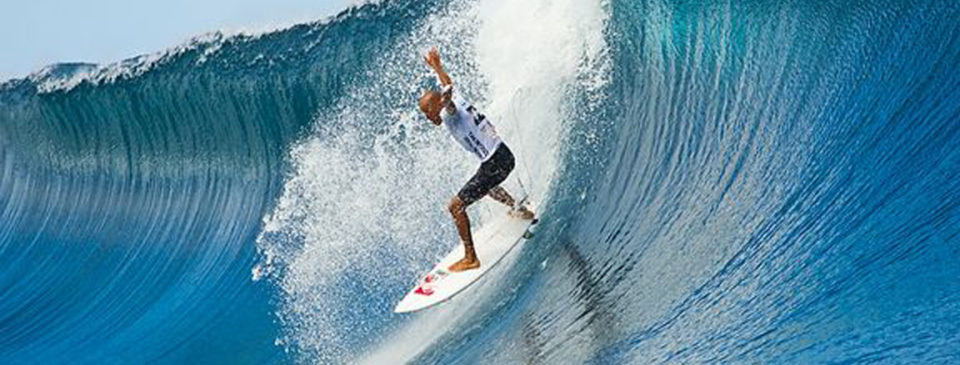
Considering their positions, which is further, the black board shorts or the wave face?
the black board shorts

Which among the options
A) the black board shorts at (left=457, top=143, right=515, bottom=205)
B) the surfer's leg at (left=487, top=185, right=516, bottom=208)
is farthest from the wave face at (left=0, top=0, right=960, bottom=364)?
the black board shorts at (left=457, top=143, right=515, bottom=205)

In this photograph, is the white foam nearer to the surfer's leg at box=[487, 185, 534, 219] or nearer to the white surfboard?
the white surfboard

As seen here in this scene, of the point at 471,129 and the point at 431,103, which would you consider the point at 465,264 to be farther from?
the point at 431,103

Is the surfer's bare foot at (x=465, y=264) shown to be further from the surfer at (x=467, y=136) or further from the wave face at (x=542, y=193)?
the wave face at (x=542, y=193)

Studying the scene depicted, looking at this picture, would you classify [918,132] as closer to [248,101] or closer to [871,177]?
[871,177]

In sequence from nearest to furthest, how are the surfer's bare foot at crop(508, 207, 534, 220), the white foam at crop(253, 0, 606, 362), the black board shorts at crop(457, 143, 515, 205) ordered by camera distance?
1. the black board shorts at crop(457, 143, 515, 205)
2. the surfer's bare foot at crop(508, 207, 534, 220)
3. the white foam at crop(253, 0, 606, 362)

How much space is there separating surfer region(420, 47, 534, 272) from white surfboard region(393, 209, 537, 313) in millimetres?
244

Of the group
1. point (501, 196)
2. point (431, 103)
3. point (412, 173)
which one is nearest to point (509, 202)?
point (501, 196)

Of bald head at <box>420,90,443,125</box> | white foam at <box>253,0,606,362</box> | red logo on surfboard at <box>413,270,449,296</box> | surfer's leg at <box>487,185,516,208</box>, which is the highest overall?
white foam at <box>253,0,606,362</box>

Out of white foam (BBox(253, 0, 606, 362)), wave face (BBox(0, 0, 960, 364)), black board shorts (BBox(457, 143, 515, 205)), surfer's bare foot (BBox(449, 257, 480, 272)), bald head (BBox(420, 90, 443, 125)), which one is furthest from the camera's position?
white foam (BBox(253, 0, 606, 362))

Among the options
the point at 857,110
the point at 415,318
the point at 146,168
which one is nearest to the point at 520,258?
the point at 415,318

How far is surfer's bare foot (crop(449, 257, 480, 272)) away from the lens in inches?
289

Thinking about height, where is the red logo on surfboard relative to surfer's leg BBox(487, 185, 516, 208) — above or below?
below

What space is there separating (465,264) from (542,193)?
0.99m
